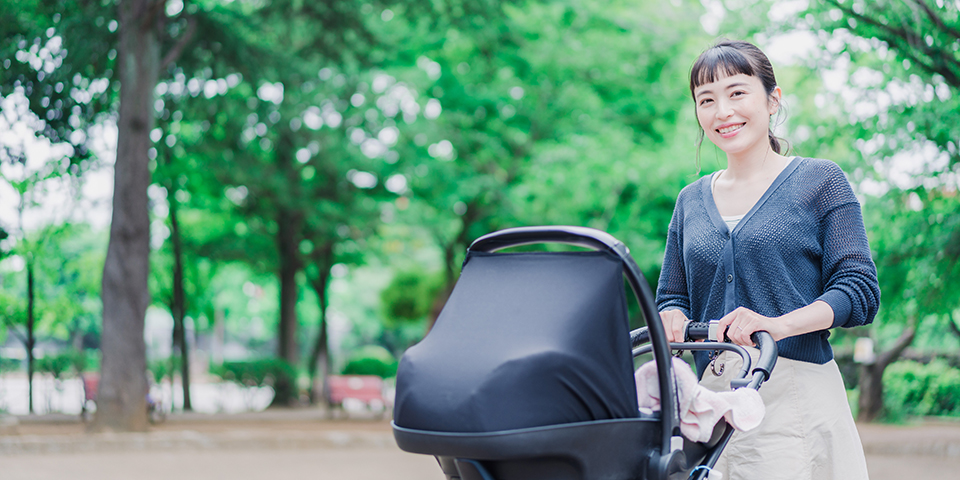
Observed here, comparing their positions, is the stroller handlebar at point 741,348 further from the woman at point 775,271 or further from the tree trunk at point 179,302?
the tree trunk at point 179,302

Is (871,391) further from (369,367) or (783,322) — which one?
(783,322)

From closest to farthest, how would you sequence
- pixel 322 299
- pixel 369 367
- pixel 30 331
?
pixel 30 331 < pixel 322 299 < pixel 369 367

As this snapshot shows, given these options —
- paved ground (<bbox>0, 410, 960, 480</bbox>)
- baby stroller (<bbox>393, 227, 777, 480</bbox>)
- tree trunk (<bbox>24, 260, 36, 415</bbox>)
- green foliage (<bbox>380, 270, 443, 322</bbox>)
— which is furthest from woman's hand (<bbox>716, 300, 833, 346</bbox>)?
green foliage (<bbox>380, 270, 443, 322</bbox>)

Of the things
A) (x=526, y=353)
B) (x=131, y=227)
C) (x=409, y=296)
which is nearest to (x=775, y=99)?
(x=526, y=353)

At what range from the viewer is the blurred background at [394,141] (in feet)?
32.5

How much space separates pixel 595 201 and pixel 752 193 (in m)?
13.2

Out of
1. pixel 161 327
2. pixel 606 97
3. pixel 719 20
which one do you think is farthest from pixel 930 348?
pixel 161 327

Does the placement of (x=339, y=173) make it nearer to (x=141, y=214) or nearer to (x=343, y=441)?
(x=141, y=214)

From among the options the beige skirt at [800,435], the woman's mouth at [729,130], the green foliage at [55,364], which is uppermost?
the woman's mouth at [729,130]

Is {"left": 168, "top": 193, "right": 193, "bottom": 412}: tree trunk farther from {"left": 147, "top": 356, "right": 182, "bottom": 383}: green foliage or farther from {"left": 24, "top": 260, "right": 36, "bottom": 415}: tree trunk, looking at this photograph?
{"left": 24, "top": 260, "right": 36, "bottom": 415}: tree trunk

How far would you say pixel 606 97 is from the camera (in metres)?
17.0

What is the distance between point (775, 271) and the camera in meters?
2.06

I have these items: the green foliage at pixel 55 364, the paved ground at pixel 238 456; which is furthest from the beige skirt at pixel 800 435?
the green foliage at pixel 55 364

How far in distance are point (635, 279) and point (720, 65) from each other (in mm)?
749
